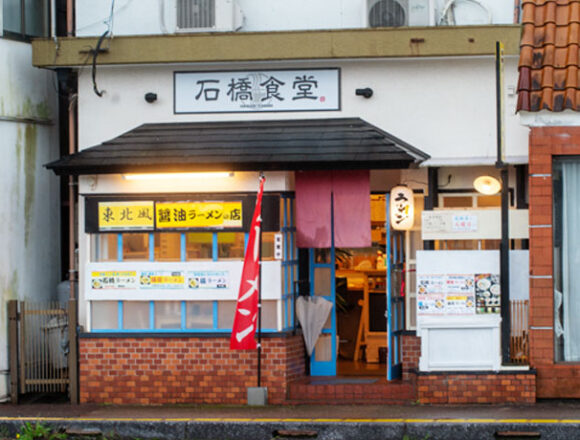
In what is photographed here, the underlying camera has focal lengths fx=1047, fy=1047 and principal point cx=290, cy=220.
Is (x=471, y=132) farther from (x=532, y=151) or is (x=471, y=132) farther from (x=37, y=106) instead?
(x=37, y=106)

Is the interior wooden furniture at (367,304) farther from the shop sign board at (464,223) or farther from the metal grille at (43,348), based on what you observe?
the metal grille at (43,348)

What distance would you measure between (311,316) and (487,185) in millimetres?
3365

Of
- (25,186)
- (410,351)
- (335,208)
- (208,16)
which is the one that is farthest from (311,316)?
(25,186)

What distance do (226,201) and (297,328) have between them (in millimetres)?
2276

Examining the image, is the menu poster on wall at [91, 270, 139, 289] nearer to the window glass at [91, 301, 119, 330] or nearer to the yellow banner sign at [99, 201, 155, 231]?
the window glass at [91, 301, 119, 330]

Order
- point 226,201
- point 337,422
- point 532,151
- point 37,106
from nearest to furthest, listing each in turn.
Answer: point 337,422, point 532,151, point 226,201, point 37,106

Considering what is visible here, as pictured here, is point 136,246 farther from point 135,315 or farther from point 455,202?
point 455,202

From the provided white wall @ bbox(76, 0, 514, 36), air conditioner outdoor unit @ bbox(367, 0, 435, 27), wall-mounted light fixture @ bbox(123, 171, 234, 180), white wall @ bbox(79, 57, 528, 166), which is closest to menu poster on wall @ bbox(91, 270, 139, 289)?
wall-mounted light fixture @ bbox(123, 171, 234, 180)

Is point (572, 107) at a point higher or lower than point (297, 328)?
higher

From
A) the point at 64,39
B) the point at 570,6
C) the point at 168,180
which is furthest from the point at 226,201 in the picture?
the point at 570,6

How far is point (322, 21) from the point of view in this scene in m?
16.0

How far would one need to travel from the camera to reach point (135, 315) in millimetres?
15852

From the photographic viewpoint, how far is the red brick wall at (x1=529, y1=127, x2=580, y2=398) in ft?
47.9

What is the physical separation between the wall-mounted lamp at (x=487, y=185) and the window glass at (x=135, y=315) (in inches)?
207
